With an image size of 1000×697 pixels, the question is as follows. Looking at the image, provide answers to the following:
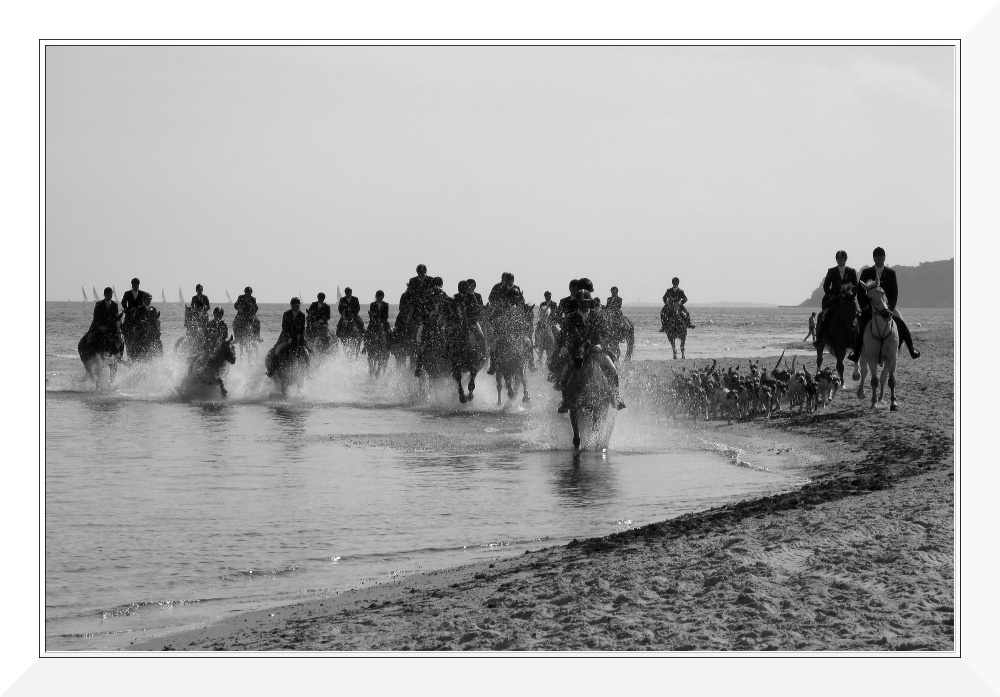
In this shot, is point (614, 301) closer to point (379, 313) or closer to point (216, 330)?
point (379, 313)

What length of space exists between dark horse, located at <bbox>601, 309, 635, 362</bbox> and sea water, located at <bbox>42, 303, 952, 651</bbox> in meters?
1.12

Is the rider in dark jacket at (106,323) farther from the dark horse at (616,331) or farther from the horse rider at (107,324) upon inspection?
the dark horse at (616,331)

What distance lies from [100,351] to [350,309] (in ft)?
16.5

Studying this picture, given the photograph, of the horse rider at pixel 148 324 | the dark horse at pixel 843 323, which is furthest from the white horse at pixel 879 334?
the horse rider at pixel 148 324

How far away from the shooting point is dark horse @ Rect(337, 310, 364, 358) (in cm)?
2441

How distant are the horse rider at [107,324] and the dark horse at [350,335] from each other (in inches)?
184

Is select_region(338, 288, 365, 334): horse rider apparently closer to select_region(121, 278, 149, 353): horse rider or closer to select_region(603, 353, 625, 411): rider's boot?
select_region(121, 278, 149, 353): horse rider

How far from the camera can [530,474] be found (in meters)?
11.8

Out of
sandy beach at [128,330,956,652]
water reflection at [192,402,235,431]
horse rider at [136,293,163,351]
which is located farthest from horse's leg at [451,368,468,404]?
sandy beach at [128,330,956,652]

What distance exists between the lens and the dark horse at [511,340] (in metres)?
17.7

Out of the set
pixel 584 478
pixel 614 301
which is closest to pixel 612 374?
pixel 584 478
